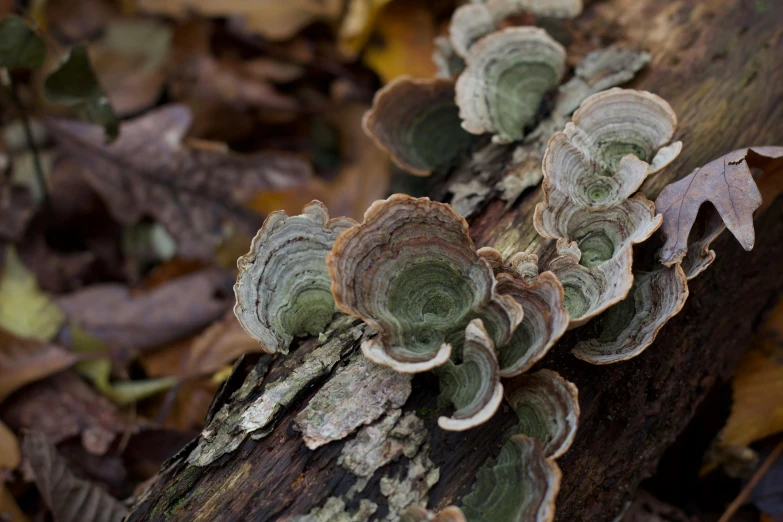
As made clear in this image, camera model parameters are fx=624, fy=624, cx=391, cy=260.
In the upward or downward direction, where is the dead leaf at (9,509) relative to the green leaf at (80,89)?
downward

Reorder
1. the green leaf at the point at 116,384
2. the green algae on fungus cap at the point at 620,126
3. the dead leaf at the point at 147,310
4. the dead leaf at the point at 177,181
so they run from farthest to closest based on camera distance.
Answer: the dead leaf at the point at 177,181
the dead leaf at the point at 147,310
the green leaf at the point at 116,384
the green algae on fungus cap at the point at 620,126

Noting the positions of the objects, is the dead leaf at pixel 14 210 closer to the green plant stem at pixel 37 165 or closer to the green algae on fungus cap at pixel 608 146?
the green plant stem at pixel 37 165

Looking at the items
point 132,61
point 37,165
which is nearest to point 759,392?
point 37,165

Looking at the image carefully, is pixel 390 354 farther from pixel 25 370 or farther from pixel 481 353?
pixel 25 370

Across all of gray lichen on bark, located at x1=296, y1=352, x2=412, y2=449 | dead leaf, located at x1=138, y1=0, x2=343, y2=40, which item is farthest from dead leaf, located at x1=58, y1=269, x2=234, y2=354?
dead leaf, located at x1=138, y1=0, x2=343, y2=40

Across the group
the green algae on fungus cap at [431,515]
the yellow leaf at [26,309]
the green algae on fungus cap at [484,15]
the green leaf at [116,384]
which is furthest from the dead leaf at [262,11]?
the green algae on fungus cap at [431,515]

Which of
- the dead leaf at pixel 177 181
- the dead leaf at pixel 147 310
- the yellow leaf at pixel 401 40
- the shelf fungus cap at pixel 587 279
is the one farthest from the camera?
the yellow leaf at pixel 401 40
